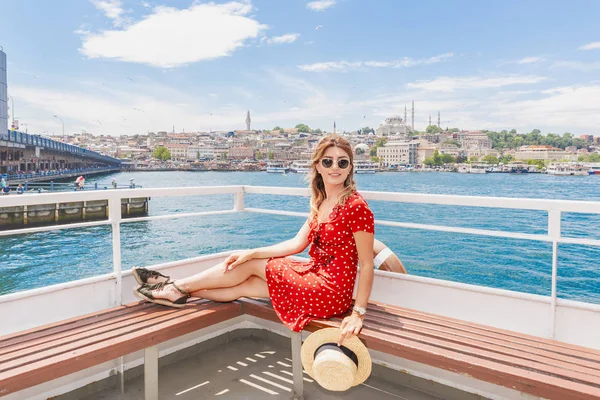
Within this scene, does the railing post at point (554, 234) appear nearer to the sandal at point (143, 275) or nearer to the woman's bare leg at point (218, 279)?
the woman's bare leg at point (218, 279)

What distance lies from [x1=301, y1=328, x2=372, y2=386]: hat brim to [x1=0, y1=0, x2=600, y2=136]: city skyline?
77.0m

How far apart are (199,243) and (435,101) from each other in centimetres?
14156

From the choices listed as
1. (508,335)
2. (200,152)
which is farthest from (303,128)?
(508,335)

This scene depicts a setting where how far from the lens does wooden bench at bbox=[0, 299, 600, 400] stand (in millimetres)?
1463

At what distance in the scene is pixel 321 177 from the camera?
229 cm

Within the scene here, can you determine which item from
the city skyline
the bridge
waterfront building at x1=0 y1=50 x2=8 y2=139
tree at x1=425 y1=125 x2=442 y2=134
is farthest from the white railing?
tree at x1=425 y1=125 x2=442 y2=134

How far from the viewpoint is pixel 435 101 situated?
148625 millimetres

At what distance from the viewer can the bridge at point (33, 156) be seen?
45781mm

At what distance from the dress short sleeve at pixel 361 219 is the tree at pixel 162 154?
13803cm

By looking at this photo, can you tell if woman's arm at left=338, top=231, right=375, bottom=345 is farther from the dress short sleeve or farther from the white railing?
the white railing

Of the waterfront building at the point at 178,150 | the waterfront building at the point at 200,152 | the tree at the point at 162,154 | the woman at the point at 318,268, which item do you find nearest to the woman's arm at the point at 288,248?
the woman at the point at 318,268

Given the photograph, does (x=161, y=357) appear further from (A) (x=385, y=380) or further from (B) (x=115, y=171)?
(B) (x=115, y=171)

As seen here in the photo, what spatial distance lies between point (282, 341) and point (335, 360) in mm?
1237

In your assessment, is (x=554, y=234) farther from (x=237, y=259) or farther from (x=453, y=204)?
(x=237, y=259)
